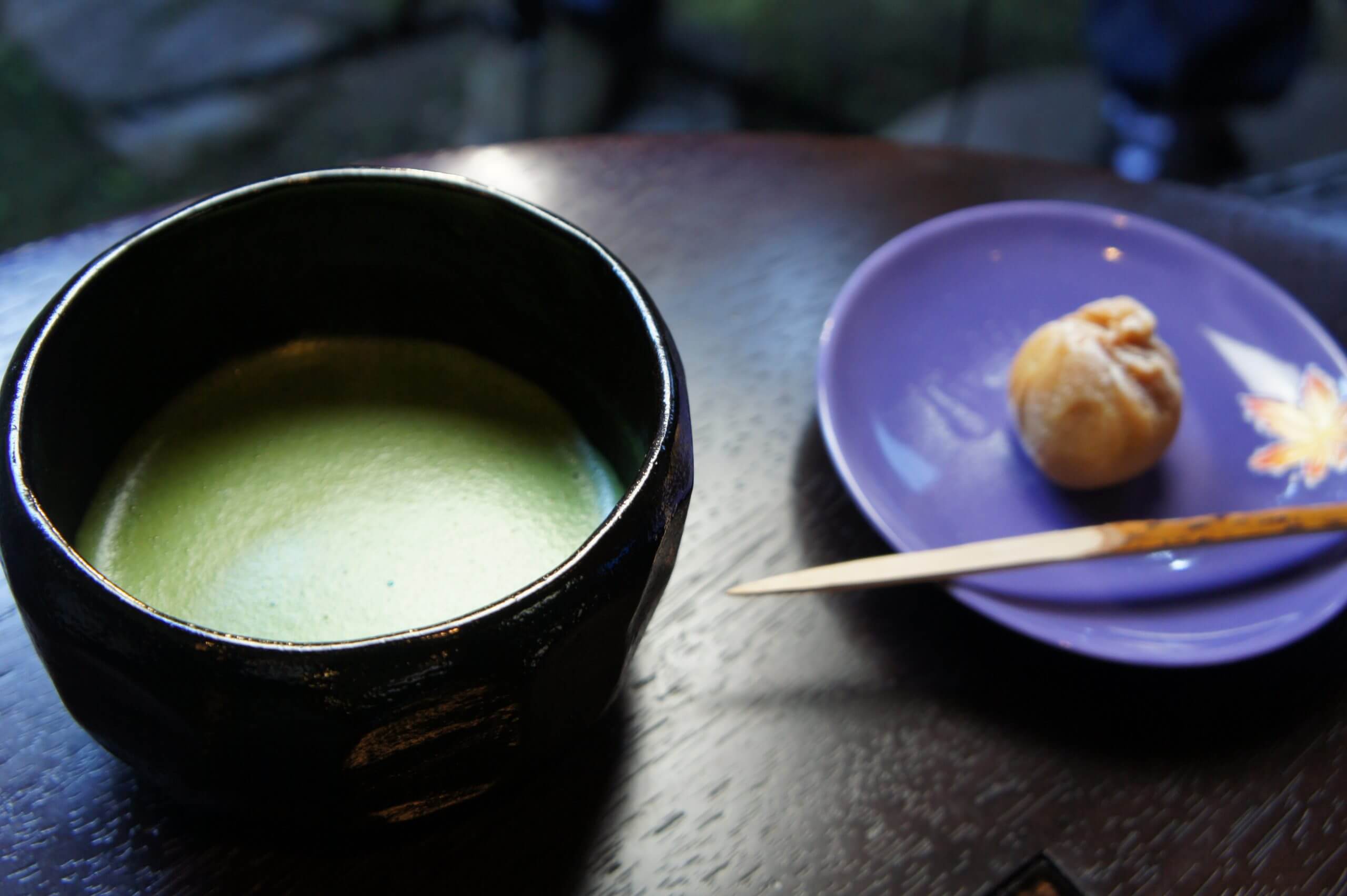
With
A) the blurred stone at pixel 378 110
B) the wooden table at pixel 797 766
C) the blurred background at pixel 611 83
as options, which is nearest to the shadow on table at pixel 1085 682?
the wooden table at pixel 797 766

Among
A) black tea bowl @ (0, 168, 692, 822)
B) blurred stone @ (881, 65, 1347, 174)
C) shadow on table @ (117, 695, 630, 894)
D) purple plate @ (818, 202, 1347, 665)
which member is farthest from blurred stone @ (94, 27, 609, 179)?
shadow on table @ (117, 695, 630, 894)

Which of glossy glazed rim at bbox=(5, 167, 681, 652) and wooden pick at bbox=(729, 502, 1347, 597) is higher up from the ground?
glossy glazed rim at bbox=(5, 167, 681, 652)

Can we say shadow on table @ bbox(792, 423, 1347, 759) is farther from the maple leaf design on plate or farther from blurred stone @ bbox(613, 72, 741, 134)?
blurred stone @ bbox(613, 72, 741, 134)

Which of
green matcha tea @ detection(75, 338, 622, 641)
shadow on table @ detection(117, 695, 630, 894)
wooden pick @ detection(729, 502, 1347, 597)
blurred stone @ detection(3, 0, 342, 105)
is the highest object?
blurred stone @ detection(3, 0, 342, 105)

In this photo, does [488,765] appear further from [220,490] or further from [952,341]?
[952,341]

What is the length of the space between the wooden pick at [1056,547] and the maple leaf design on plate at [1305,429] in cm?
5

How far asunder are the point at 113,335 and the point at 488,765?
24 centimetres

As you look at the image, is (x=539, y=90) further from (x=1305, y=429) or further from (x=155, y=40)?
(x=1305, y=429)

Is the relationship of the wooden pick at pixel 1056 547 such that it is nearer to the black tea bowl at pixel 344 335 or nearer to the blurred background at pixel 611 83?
the black tea bowl at pixel 344 335

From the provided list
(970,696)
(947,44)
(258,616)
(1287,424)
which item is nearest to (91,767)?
(258,616)

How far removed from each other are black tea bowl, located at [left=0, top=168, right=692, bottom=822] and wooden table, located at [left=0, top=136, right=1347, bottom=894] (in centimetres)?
6

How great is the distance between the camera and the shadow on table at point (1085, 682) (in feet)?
1.79

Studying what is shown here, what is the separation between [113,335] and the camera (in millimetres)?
469

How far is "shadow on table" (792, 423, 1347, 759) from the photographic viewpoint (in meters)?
0.55
